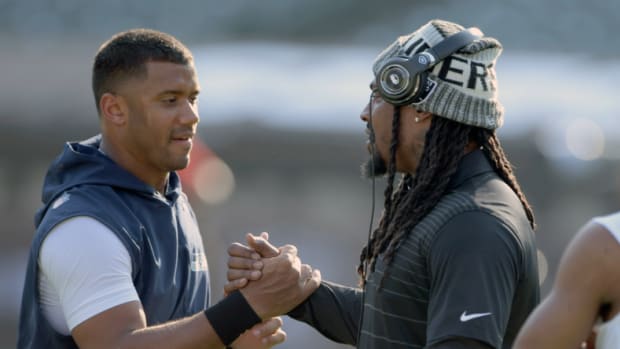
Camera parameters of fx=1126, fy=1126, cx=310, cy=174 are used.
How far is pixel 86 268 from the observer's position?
374 centimetres

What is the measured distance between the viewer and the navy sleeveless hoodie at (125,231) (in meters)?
3.89

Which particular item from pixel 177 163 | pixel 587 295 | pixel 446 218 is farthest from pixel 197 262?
pixel 587 295

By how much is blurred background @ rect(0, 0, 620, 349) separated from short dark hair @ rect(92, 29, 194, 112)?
7499 millimetres

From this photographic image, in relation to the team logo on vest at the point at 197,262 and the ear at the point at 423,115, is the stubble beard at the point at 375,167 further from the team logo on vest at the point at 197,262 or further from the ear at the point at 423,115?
the team logo on vest at the point at 197,262

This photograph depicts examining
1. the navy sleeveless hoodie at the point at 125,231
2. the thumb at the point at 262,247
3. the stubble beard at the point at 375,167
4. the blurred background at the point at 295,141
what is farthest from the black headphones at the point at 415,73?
the blurred background at the point at 295,141

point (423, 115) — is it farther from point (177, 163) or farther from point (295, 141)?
point (295, 141)

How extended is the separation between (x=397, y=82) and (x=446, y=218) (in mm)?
529

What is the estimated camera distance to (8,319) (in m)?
11.6

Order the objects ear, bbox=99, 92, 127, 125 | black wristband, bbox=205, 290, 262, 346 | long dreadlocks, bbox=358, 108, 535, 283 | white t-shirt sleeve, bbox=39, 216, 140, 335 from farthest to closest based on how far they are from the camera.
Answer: ear, bbox=99, 92, 127, 125, black wristband, bbox=205, 290, 262, 346, white t-shirt sleeve, bbox=39, 216, 140, 335, long dreadlocks, bbox=358, 108, 535, 283

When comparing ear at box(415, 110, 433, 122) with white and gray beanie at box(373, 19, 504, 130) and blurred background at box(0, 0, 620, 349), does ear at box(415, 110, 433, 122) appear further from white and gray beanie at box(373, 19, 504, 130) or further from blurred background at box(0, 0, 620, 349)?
blurred background at box(0, 0, 620, 349)

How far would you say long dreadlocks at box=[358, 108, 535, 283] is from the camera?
349 cm

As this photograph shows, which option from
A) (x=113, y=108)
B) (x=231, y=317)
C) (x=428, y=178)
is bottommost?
(x=231, y=317)

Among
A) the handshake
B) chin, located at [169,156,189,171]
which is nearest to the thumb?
the handshake

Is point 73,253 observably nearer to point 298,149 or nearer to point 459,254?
point 459,254
